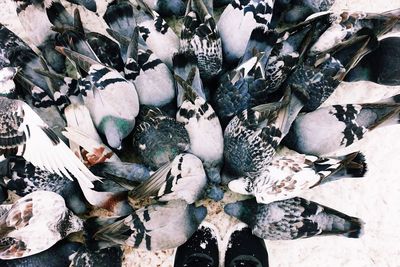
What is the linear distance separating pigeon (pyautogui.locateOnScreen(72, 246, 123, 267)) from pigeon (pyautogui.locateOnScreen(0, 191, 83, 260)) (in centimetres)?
7

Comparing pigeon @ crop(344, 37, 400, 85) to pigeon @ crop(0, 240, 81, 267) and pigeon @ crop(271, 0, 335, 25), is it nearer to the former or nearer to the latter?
pigeon @ crop(271, 0, 335, 25)

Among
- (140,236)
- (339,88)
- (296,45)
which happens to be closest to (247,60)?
(296,45)

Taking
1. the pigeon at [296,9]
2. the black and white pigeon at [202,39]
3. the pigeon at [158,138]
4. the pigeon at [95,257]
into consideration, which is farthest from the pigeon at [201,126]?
Result: the pigeon at [296,9]

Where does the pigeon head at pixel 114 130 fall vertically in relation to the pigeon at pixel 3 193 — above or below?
above

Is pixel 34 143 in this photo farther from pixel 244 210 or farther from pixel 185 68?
pixel 244 210

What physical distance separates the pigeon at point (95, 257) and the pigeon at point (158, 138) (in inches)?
10.0

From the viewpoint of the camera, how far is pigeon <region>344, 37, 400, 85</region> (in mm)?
1727

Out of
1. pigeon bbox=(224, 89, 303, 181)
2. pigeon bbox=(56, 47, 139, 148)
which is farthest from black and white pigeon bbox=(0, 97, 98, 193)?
pigeon bbox=(224, 89, 303, 181)

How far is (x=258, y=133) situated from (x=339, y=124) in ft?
0.81

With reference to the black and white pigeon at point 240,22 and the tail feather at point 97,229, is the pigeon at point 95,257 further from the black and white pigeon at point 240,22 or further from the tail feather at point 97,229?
the black and white pigeon at point 240,22

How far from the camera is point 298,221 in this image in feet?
5.03

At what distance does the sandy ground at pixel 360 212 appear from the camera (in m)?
1.64

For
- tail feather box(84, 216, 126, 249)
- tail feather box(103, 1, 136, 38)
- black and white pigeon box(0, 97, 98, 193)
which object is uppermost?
tail feather box(103, 1, 136, 38)

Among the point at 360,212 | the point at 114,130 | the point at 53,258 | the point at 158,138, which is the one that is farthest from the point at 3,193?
the point at 360,212
